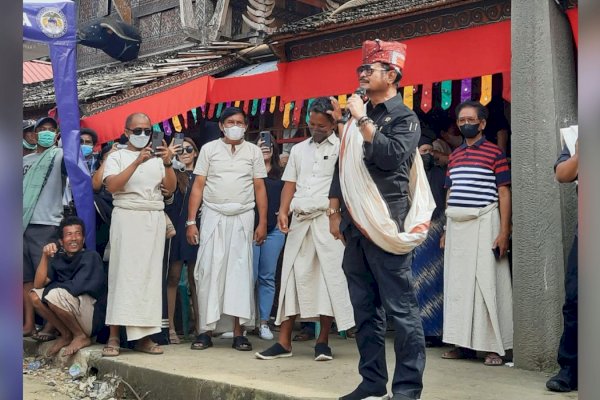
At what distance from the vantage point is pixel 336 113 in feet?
15.4

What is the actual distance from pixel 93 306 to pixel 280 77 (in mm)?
2789

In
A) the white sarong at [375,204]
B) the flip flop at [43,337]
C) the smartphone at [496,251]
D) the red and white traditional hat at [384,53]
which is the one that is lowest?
the flip flop at [43,337]

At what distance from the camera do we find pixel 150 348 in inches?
241

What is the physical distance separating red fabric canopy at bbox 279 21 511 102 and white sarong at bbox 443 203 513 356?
115 centimetres

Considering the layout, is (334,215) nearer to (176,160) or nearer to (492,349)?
(492,349)

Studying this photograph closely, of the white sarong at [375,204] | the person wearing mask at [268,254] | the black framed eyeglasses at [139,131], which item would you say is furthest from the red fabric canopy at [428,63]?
the white sarong at [375,204]

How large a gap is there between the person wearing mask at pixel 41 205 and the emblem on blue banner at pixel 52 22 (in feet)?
2.77

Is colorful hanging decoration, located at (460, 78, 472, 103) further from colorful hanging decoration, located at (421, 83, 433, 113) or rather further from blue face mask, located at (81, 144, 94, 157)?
blue face mask, located at (81, 144, 94, 157)

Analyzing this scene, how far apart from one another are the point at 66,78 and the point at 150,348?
2.53 m

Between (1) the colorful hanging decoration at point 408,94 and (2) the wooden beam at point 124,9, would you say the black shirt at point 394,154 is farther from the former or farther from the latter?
A: (2) the wooden beam at point 124,9

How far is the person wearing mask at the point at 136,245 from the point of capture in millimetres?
6055

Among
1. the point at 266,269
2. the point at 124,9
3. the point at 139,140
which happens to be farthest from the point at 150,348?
the point at 124,9

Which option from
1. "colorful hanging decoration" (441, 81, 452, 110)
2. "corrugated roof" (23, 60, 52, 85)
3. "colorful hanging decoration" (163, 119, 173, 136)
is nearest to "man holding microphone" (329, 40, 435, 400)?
"colorful hanging decoration" (441, 81, 452, 110)

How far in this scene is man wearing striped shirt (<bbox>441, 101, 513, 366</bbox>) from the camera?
18.1 ft
